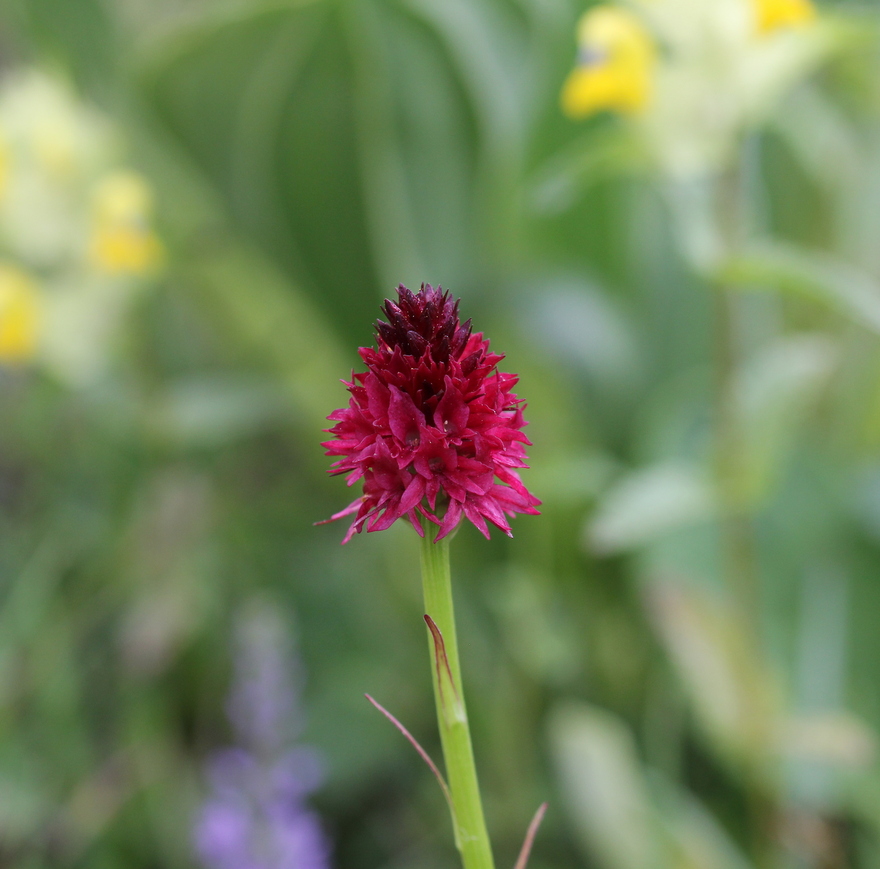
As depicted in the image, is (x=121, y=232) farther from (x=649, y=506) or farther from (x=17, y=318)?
(x=649, y=506)

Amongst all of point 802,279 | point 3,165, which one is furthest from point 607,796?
point 3,165

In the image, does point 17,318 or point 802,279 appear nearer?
point 802,279

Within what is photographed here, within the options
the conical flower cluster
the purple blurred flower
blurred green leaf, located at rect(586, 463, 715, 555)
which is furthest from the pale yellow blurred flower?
the conical flower cluster

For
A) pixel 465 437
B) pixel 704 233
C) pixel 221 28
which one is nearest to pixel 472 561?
pixel 704 233

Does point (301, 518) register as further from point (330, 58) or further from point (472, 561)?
point (330, 58)

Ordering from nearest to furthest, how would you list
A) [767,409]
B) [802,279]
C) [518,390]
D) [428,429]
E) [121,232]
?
[428,429]
[802,279]
[767,409]
[121,232]
[518,390]

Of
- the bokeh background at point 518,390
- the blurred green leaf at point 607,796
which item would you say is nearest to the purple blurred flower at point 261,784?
the bokeh background at point 518,390
